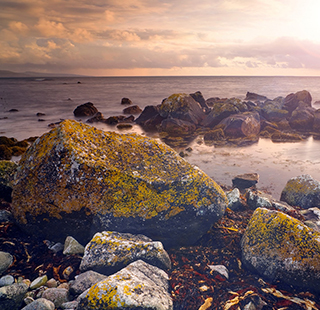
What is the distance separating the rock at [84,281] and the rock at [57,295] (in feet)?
0.41

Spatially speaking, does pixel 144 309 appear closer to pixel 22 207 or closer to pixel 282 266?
pixel 282 266

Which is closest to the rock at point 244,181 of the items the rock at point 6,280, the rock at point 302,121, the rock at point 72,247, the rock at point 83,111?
the rock at point 72,247

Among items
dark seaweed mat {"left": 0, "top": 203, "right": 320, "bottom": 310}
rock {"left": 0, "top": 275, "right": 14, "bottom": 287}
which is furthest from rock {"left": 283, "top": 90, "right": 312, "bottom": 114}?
rock {"left": 0, "top": 275, "right": 14, "bottom": 287}

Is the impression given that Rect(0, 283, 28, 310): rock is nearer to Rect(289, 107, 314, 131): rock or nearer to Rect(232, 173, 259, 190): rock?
Rect(232, 173, 259, 190): rock

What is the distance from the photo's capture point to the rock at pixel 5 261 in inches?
166

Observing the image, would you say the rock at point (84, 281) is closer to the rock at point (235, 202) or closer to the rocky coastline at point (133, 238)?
the rocky coastline at point (133, 238)

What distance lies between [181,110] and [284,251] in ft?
63.4

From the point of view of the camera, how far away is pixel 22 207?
4887mm

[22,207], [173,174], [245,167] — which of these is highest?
[173,174]

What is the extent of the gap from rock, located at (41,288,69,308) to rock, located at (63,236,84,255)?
3.09ft

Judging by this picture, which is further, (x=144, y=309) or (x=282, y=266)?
(x=282, y=266)

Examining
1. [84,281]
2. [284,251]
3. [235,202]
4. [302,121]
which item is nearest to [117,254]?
[84,281]

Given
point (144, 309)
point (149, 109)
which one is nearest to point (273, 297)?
point (144, 309)

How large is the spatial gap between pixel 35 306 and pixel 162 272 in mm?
1898
